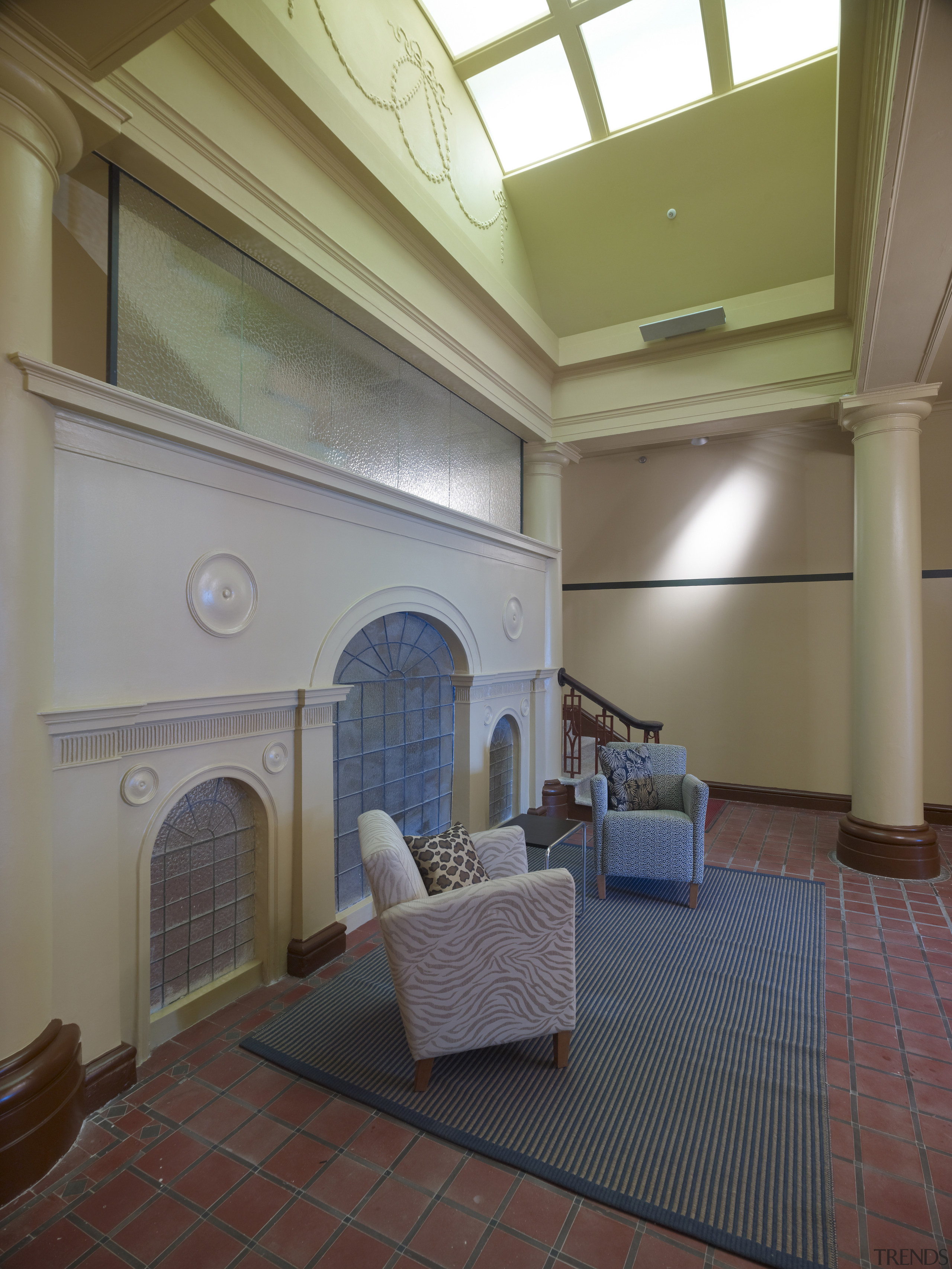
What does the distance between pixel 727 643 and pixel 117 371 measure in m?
6.65

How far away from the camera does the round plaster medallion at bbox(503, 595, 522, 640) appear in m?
5.90

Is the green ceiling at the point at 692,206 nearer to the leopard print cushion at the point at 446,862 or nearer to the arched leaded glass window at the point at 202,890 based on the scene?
the leopard print cushion at the point at 446,862

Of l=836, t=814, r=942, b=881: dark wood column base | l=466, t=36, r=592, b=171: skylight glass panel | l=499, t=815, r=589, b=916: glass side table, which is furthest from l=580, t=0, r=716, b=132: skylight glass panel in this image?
l=836, t=814, r=942, b=881: dark wood column base

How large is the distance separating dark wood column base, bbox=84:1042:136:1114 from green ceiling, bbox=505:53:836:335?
6.23m

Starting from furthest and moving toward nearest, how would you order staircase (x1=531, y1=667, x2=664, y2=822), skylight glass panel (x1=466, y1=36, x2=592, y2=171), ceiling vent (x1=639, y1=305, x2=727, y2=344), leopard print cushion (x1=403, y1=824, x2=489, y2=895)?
staircase (x1=531, y1=667, x2=664, y2=822), ceiling vent (x1=639, y1=305, x2=727, y2=344), skylight glass panel (x1=466, y1=36, x2=592, y2=171), leopard print cushion (x1=403, y1=824, x2=489, y2=895)

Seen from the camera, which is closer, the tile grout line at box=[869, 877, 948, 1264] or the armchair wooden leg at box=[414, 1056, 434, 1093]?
the tile grout line at box=[869, 877, 948, 1264]

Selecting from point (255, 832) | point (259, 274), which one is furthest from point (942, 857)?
point (259, 274)

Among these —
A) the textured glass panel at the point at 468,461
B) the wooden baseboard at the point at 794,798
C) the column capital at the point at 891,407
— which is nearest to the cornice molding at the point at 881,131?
the column capital at the point at 891,407

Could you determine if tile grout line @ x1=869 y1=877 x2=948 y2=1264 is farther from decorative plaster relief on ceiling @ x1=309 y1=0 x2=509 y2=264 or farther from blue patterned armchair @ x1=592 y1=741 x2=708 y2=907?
decorative plaster relief on ceiling @ x1=309 y1=0 x2=509 y2=264

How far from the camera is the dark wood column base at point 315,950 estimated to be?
354 centimetres

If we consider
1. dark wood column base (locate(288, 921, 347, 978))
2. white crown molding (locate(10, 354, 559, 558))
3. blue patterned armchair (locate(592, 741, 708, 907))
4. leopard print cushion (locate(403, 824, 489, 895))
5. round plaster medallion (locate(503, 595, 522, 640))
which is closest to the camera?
white crown molding (locate(10, 354, 559, 558))

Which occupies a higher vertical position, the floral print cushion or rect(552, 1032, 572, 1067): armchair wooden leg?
the floral print cushion

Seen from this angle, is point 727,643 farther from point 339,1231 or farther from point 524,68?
point 339,1231

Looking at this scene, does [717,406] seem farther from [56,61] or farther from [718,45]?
[56,61]
